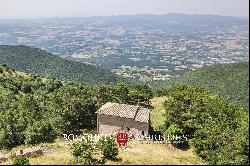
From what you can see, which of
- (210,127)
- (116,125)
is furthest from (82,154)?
A: (116,125)

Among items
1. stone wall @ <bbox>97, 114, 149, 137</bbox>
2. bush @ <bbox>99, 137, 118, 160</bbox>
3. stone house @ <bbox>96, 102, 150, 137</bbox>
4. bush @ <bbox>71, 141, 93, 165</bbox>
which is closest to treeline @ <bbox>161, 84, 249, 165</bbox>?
stone house @ <bbox>96, 102, 150, 137</bbox>

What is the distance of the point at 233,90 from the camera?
16788 centimetres

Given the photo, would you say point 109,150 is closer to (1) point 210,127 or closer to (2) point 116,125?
(1) point 210,127

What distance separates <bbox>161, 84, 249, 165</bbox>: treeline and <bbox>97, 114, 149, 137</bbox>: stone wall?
445 cm

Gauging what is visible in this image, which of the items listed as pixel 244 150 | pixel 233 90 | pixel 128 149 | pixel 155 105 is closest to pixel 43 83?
pixel 155 105

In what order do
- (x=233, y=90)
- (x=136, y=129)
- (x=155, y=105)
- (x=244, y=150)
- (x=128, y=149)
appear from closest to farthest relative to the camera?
(x=244, y=150) < (x=128, y=149) < (x=136, y=129) < (x=155, y=105) < (x=233, y=90)

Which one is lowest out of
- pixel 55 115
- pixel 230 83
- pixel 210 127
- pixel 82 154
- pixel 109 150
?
pixel 230 83

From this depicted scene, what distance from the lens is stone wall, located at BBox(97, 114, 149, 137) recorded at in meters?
64.4

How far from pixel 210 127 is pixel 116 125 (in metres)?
17.6

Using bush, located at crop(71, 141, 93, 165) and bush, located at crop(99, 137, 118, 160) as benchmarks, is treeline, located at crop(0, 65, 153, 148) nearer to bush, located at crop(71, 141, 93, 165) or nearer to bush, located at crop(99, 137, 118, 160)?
bush, located at crop(71, 141, 93, 165)

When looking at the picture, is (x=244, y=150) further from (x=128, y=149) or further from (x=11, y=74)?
(x=11, y=74)

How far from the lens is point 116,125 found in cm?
6562

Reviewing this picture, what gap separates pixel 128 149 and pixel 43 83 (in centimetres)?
10729

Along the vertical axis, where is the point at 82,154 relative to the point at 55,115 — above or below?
above
